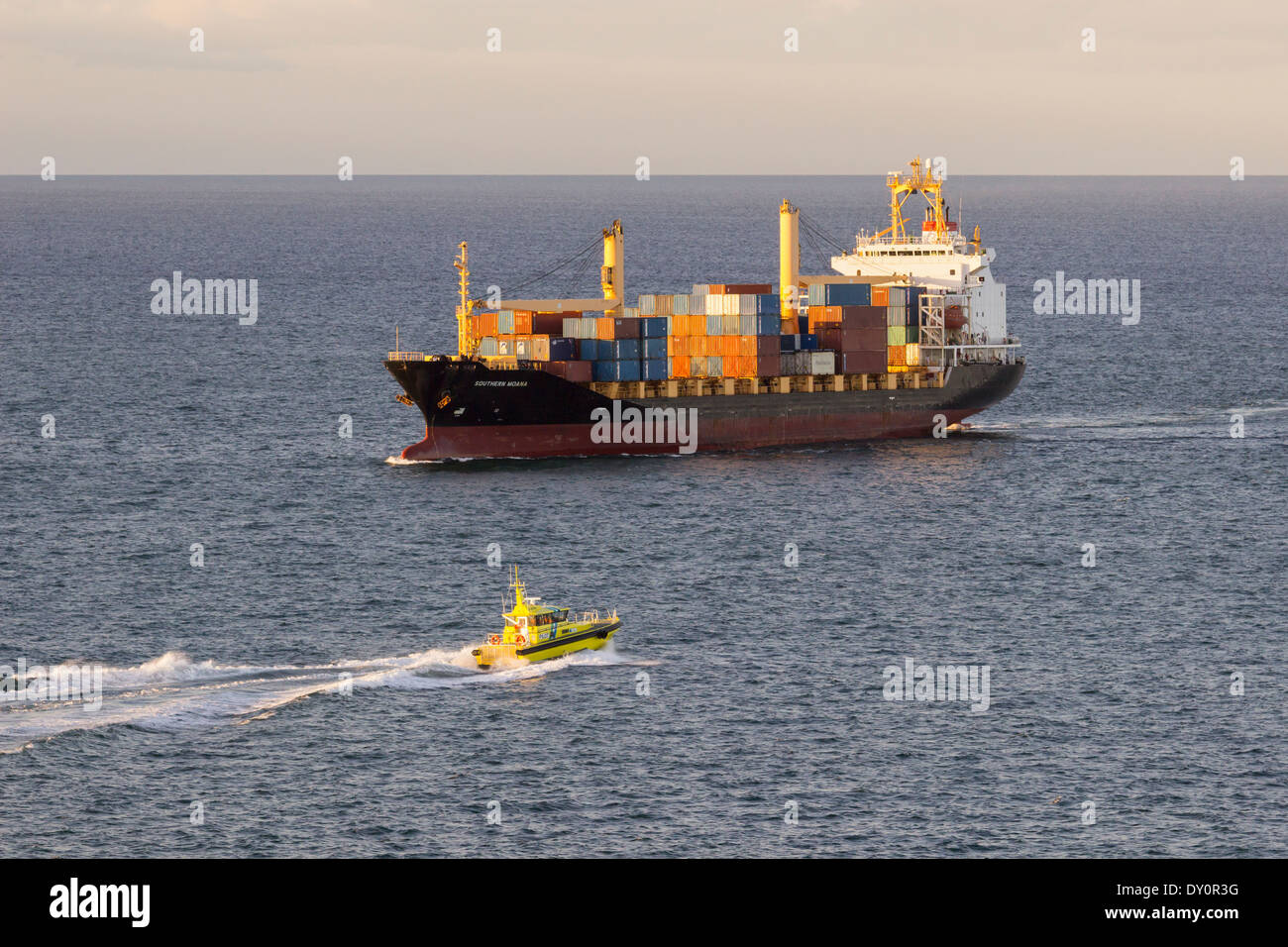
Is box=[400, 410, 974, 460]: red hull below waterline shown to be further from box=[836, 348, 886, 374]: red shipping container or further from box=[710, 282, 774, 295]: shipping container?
box=[710, 282, 774, 295]: shipping container

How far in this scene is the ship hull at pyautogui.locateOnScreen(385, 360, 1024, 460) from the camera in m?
105

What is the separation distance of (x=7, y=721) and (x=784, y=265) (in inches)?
3074

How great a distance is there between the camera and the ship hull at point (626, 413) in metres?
105

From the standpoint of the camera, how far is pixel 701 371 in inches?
4392

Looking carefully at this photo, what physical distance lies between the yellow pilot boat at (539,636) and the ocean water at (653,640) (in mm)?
1069

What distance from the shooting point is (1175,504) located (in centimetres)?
9719

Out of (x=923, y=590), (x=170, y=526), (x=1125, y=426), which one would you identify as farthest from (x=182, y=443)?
(x=1125, y=426)

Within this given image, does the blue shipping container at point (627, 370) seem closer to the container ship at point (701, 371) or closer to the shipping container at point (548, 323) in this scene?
the container ship at point (701, 371)

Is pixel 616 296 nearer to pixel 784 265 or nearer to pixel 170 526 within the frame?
pixel 784 265

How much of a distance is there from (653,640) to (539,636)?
230 inches

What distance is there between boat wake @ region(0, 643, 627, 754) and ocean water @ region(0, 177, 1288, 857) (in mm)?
201

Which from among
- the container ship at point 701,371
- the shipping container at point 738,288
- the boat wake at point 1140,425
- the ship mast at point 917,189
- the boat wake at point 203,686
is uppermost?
the ship mast at point 917,189

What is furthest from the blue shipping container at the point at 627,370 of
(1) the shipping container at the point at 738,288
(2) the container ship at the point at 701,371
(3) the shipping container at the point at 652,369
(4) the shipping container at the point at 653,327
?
(1) the shipping container at the point at 738,288
